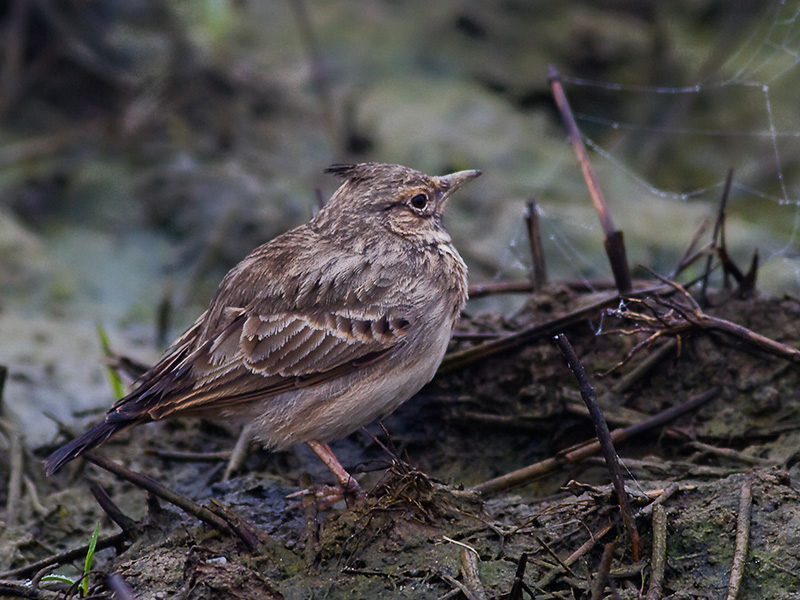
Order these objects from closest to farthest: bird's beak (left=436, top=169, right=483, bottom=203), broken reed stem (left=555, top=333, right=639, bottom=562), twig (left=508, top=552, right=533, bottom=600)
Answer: twig (left=508, top=552, right=533, bottom=600), broken reed stem (left=555, top=333, right=639, bottom=562), bird's beak (left=436, top=169, right=483, bottom=203)

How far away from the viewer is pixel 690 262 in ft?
17.1

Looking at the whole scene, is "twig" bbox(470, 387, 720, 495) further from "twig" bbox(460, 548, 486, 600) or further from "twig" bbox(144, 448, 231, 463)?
"twig" bbox(144, 448, 231, 463)

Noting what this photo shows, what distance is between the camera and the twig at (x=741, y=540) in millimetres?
3412

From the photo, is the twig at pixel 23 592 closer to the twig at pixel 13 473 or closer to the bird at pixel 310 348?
the bird at pixel 310 348

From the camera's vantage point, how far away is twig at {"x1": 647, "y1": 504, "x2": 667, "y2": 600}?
339cm

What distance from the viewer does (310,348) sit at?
4387 mm

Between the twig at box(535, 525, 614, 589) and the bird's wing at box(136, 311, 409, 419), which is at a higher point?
the bird's wing at box(136, 311, 409, 419)

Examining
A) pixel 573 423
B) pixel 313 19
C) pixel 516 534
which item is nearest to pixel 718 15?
pixel 313 19

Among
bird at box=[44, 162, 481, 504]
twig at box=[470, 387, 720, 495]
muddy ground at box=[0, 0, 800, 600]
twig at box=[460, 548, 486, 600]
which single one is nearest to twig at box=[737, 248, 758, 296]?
muddy ground at box=[0, 0, 800, 600]

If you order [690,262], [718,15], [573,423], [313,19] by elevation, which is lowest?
[573,423]

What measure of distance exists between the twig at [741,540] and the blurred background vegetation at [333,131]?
359cm

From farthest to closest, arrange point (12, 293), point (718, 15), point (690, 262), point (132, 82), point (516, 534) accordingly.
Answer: point (718, 15), point (132, 82), point (12, 293), point (690, 262), point (516, 534)

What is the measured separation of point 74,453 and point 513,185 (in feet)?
17.8

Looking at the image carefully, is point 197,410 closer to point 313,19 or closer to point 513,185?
point 513,185
